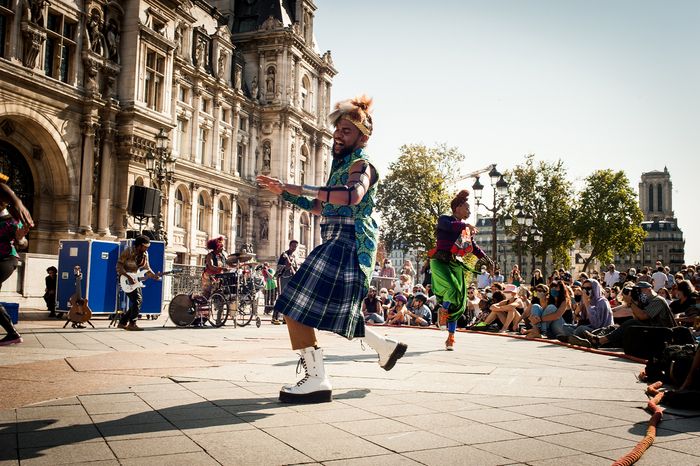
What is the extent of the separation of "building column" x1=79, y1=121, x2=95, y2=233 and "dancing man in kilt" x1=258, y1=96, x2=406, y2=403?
1982 cm

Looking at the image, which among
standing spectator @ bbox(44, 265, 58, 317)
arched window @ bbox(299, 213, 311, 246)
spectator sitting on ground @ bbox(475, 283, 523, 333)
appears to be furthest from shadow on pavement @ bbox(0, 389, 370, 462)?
arched window @ bbox(299, 213, 311, 246)

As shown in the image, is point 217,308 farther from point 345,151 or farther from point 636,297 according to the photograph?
point 345,151

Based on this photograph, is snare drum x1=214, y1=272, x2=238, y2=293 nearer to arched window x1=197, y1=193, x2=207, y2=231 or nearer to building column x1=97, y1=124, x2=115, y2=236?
building column x1=97, y1=124, x2=115, y2=236

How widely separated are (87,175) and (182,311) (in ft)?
39.6

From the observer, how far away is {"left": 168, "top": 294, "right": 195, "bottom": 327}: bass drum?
13.3 m

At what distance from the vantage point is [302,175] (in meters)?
49.5

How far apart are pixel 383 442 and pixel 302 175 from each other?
154 feet

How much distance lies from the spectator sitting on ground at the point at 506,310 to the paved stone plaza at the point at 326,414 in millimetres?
6742

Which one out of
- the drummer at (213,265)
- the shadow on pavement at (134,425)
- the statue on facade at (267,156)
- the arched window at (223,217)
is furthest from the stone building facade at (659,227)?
the shadow on pavement at (134,425)

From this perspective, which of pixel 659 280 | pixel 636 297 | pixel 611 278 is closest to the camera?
pixel 636 297

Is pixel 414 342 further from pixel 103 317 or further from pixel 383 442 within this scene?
pixel 103 317

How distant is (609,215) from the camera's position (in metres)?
63.3

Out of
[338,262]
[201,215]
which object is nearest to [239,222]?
[201,215]

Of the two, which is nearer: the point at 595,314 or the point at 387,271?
the point at 595,314
